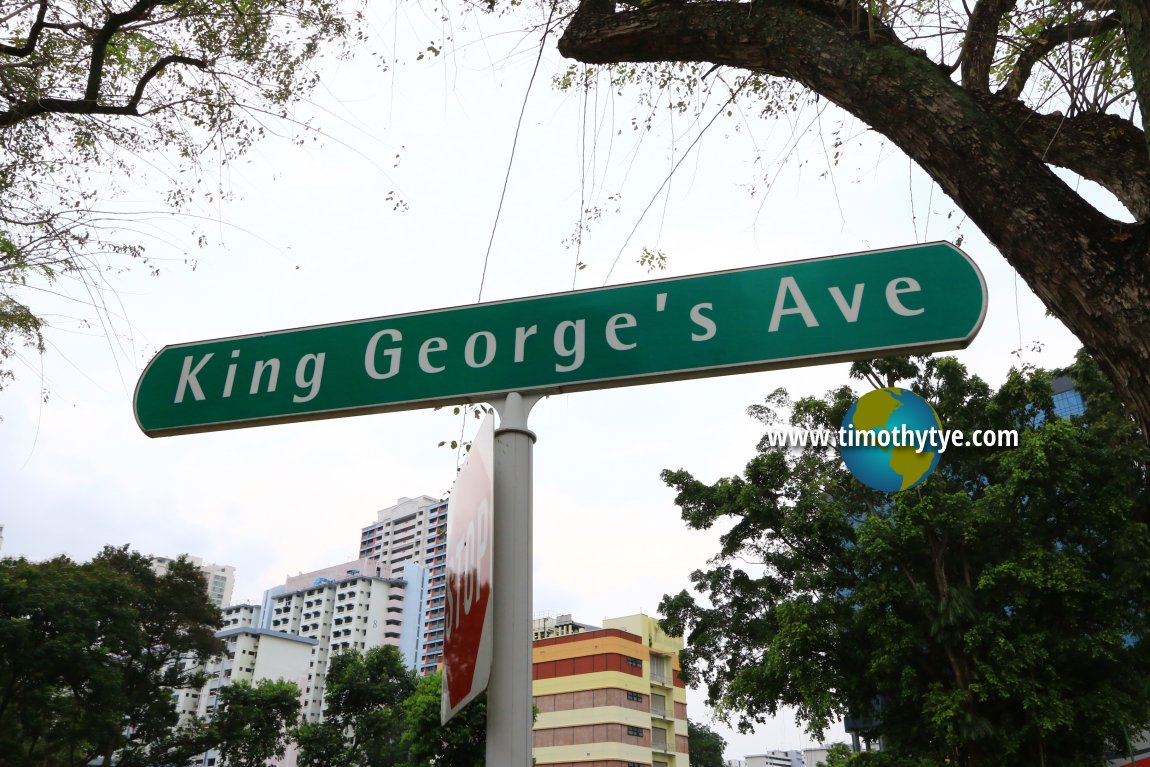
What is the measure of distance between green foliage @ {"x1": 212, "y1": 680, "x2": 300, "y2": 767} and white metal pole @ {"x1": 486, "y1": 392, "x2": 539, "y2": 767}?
1238 inches

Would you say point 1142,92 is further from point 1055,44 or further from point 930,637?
point 930,637

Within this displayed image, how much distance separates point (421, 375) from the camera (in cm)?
163

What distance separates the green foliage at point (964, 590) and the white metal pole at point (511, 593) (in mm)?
12032

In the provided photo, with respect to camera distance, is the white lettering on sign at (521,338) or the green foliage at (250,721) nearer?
the white lettering on sign at (521,338)

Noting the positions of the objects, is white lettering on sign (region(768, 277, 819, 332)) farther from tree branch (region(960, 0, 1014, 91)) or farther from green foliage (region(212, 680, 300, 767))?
green foliage (region(212, 680, 300, 767))

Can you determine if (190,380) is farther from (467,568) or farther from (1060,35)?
(1060,35)

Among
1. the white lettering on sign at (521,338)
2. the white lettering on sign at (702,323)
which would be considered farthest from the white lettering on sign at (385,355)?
the white lettering on sign at (702,323)

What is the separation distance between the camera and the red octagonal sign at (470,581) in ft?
3.76

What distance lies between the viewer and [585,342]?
1572mm

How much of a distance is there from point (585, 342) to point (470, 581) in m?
0.52

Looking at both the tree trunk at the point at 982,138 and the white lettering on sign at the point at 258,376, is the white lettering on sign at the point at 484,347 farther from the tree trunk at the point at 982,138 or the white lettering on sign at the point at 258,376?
the tree trunk at the point at 982,138

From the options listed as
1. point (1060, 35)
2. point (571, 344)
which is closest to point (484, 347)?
point (571, 344)

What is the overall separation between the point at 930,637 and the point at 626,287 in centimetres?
1308

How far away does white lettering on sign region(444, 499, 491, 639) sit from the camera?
4.02 ft
